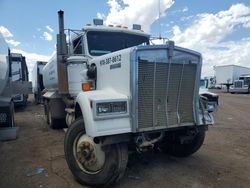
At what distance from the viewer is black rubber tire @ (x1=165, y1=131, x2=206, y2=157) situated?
4.60 metres

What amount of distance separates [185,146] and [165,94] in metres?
1.61

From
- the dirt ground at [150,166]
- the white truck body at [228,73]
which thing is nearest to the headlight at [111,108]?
the dirt ground at [150,166]

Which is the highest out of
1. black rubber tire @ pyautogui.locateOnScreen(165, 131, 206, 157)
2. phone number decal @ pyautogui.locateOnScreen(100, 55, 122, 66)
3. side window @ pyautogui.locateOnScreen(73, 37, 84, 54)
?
side window @ pyautogui.locateOnScreen(73, 37, 84, 54)

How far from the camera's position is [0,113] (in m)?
6.71

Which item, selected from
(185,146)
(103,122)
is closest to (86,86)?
(103,122)

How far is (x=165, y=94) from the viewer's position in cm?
374

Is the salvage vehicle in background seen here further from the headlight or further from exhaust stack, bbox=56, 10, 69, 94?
the headlight

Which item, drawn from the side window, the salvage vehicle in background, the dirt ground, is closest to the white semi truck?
the dirt ground

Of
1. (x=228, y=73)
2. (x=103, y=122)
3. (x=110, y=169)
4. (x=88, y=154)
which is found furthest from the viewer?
(x=228, y=73)

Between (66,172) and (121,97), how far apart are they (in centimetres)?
181

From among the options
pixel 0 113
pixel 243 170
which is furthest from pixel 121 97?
pixel 0 113

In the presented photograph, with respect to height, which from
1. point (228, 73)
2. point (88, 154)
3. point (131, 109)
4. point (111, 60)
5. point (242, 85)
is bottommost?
point (242, 85)

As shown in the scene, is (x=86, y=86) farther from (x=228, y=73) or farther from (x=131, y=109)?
(x=228, y=73)

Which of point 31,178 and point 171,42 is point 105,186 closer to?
point 31,178
